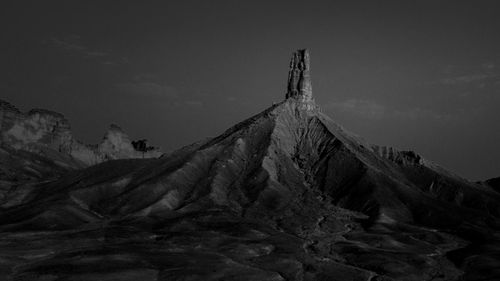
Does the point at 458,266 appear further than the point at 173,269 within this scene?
Yes

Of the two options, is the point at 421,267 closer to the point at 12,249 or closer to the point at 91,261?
the point at 91,261

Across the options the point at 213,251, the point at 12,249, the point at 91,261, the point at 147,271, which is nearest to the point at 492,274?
the point at 213,251

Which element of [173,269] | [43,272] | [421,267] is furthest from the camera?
[421,267]

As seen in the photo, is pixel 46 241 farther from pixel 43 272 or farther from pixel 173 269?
pixel 173 269

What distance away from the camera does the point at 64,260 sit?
162125 mm

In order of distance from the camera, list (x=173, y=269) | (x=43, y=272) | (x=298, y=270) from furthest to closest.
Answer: (x=298, y=270)
(x=173, y=269)
(x=43, y=272)

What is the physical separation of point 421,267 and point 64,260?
→ 11686cm

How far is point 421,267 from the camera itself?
187 m

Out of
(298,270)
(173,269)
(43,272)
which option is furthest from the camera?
(298,270)

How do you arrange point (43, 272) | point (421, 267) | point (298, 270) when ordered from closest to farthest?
point (43, 272) < point (298, 270) < point (421, 267)

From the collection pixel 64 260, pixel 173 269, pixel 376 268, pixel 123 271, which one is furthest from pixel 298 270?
pixel 64 260

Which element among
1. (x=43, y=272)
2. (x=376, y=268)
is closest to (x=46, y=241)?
(x=43, y=272)

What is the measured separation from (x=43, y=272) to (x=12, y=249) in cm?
3227

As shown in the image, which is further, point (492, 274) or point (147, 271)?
point (492, 274)
